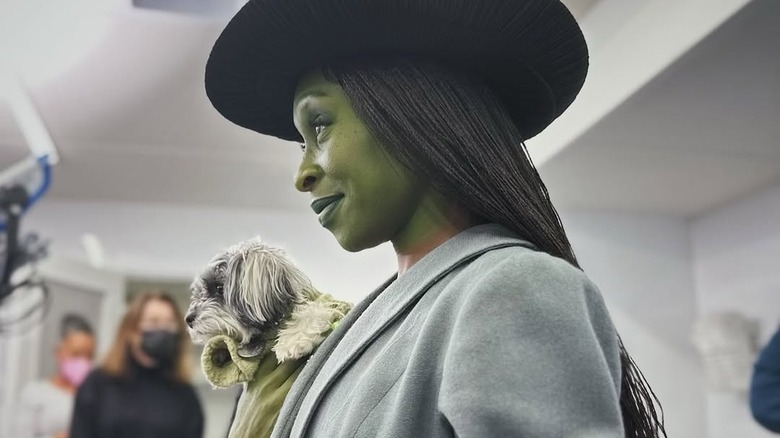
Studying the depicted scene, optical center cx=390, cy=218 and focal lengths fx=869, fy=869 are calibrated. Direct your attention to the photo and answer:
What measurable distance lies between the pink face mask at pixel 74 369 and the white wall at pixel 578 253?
0.39 metres

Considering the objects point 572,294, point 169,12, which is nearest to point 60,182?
point 169,12

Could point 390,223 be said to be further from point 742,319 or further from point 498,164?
point 742,319

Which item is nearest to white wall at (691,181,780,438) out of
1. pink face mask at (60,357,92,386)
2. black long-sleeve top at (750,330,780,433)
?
black long-sleeve top at (750,330,780,433)

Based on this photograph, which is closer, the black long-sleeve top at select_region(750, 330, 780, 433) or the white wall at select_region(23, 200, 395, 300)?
the black long-sleeve top at select_region(750, 330, 780, 433)

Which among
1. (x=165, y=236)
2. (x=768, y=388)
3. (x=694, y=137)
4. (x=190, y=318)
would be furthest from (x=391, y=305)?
(x=165, y=236)

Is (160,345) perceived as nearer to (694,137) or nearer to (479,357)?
(694,137)

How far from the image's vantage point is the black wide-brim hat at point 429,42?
0.68m

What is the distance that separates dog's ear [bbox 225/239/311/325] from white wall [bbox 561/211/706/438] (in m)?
2.10

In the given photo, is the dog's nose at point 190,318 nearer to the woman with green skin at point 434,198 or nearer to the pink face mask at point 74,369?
the woman with green skin at point 434,198

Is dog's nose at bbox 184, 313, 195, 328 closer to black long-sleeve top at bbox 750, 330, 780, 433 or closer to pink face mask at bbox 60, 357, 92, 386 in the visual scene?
black long-sleeve top at bbox 750, 330, 780, 433

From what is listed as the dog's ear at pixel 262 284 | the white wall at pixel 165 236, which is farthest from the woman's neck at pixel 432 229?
the white wall at pixel 165 236

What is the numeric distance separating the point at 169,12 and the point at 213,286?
130 centimetres

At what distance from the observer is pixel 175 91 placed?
7.98 ft

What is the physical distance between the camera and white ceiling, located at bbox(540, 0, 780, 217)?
1731mm
